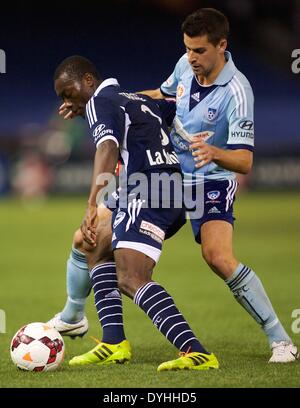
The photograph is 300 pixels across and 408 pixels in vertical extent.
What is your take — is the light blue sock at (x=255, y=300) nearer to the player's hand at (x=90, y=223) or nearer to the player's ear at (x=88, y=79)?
the player's hand at (x=90, y=223)

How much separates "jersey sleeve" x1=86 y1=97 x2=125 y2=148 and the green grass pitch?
4.25 feet

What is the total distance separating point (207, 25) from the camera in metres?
5.45

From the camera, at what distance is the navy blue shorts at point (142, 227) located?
17.1 feet

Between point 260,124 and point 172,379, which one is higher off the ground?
point 260,124

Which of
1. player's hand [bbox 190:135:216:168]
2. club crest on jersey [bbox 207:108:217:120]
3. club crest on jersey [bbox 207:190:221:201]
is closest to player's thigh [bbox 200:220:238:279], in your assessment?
club crest on jersey [bbox 207:190:221:201]

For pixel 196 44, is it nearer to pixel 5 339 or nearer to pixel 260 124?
pixel 5 339

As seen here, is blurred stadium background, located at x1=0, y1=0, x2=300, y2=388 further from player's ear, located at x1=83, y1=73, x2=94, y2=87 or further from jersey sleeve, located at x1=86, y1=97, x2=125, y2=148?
player's ear, located at x1=83, y1=73, x2=94, y2=87

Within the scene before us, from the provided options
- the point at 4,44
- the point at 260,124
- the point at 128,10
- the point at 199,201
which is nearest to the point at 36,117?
the point at 4,44

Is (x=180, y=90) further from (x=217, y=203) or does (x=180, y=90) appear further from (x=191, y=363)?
(x=191, y=363)

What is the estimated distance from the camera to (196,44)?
5.46 meters

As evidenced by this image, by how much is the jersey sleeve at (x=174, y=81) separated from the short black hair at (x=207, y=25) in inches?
25.3

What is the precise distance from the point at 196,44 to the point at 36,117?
20975 millimetres

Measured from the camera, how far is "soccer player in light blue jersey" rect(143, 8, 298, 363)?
5441mm

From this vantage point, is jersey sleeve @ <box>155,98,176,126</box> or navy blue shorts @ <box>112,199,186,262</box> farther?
jersey sleeve @ <box>155,98,176,126</box>
